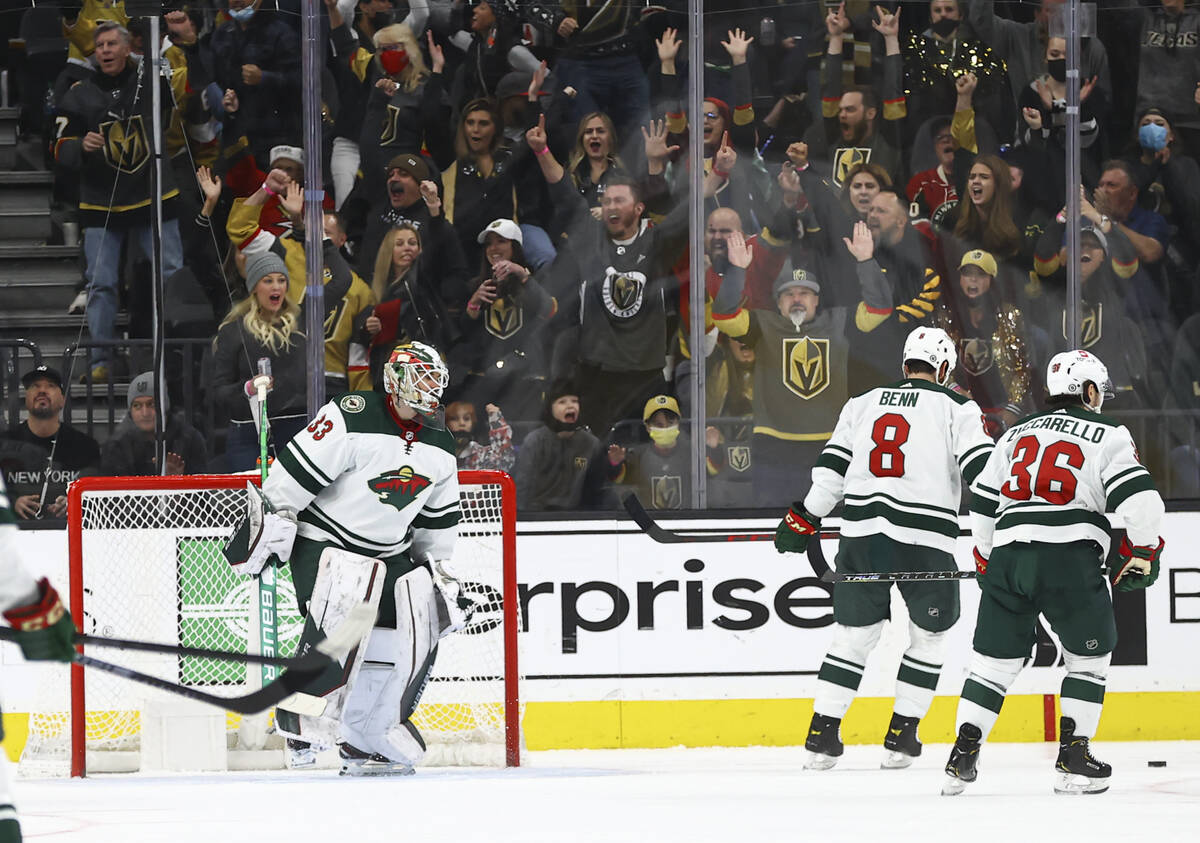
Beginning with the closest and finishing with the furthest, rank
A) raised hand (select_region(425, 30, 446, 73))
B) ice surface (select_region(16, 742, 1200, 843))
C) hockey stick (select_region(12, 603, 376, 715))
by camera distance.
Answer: hockey stick (select_region(12, 603, 376, 715)) < ice surface (select_region(16, 742, 1200, 843)) < raised hand (select_region(425, 30, 446, 73))

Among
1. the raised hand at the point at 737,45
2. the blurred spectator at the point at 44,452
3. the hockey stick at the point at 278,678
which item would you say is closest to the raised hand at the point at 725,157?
the raised hand at the point at 737,45

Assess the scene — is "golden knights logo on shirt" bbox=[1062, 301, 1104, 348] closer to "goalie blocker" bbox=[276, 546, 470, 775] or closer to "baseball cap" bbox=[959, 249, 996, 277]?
"baseball cap" bbox=[959, 249, 996, 277]

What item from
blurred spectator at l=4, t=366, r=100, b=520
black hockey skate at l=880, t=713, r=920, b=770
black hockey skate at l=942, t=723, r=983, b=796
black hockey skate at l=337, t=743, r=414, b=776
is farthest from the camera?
blurred spectator at l=4, t=366, r=100, b=520

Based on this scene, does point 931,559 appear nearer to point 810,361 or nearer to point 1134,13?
point 810,361

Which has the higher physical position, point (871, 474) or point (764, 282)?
point (764, 282)

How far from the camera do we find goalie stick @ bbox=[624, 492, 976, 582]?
4.81 meters

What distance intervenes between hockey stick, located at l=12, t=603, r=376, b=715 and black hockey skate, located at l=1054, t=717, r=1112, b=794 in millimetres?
1683

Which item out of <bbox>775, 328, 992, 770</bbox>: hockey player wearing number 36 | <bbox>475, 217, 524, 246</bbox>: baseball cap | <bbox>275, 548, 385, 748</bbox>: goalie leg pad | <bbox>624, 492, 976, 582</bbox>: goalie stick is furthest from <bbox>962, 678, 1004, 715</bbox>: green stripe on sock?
<bbox>475, 217, 524, 246</bbox>: baseball cap

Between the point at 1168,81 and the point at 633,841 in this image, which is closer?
the point at 633,841

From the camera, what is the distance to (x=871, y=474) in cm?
485

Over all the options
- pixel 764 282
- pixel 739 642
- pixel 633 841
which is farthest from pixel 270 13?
pixel 633 841

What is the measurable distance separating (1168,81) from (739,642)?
104 inches

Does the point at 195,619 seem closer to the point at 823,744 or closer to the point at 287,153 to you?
the point at 287,153

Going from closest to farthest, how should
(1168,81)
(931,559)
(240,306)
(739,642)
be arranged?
(931,559)
(739,642)
(240,306)
(1168,81)
